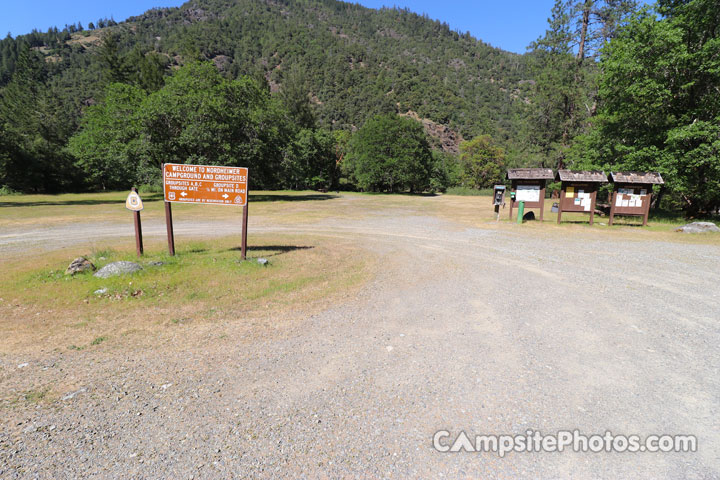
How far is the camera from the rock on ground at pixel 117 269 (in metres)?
7.21

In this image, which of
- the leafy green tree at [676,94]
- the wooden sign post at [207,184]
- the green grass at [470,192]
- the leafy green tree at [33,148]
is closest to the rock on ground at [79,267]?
the wooden sign post at [207,184]

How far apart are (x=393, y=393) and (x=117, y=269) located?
6.84 metres

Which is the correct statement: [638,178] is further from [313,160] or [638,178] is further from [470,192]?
[313,160]

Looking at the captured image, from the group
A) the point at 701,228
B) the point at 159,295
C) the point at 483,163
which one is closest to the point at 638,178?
the point at 701,228

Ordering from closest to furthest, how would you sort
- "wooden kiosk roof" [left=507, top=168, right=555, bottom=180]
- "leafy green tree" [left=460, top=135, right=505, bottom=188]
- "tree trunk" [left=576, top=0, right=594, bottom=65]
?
1. "wooden kiosk roof" [left=507, top=168, right=555, bottom=180]
2. "tree trunk" [left=576, top=0, right=594, bottom=65]
3. "leafy green tree" [left=460, top=135, right=505, bottom=188]

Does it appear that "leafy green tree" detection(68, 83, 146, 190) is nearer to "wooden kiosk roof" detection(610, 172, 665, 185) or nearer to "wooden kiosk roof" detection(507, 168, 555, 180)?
"wooden kiosk roof" detection(507, 168, 555, 180)

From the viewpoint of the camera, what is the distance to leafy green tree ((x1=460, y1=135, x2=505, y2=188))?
222ft

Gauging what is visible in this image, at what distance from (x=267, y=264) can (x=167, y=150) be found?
24274 millimetres

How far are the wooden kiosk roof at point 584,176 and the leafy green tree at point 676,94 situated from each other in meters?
4.44

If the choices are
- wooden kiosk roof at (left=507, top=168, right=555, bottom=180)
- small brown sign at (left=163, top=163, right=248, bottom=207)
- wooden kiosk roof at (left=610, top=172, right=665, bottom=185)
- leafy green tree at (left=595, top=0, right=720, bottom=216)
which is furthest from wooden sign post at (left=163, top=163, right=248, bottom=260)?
leafy green tree at (left=595, top=0, right=720, bottom=216)

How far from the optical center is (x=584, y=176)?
16.1 meters

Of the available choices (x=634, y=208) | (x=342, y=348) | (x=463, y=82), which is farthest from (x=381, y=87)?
(x=342, y=348)

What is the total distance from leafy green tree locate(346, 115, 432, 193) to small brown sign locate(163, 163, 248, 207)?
135 ft

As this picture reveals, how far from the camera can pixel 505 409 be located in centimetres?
331
